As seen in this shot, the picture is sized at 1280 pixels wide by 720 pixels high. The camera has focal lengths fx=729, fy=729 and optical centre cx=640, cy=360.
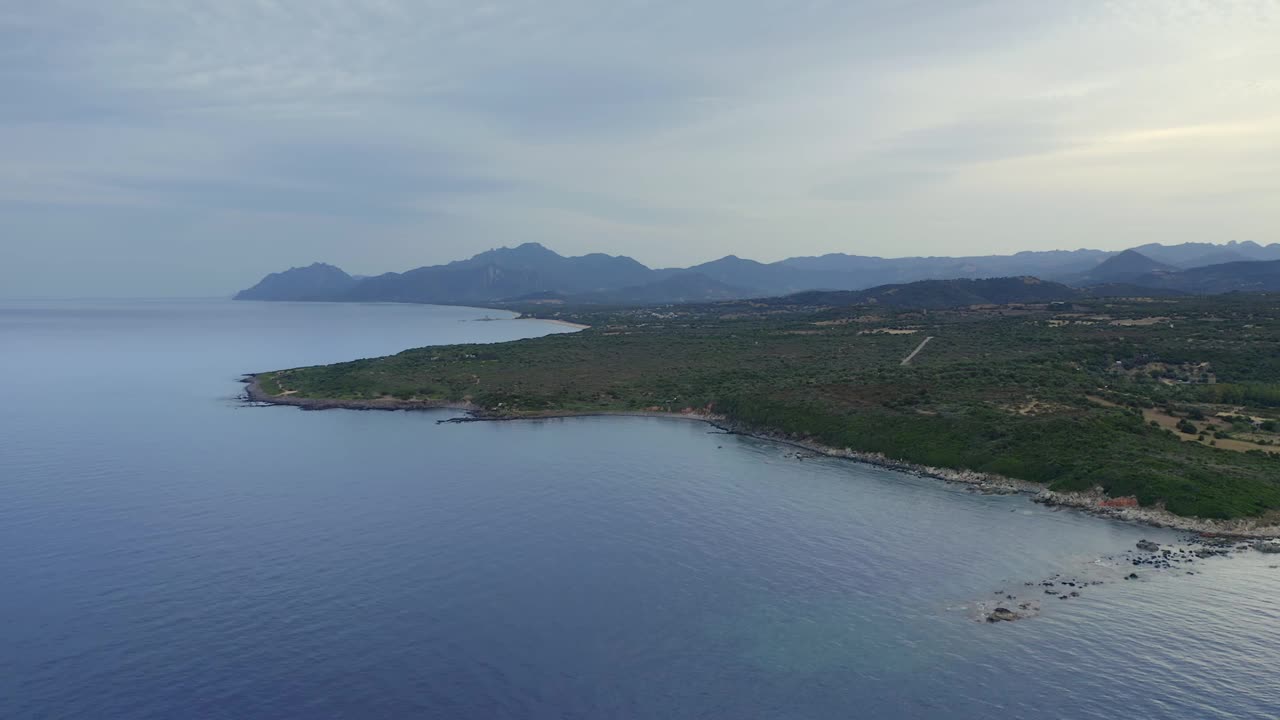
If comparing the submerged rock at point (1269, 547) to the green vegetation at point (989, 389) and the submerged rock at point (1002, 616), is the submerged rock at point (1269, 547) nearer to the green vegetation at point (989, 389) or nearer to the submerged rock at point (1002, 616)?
the green vegetation at point (989, 389)

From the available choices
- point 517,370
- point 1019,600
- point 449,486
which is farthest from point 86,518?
point 517,370

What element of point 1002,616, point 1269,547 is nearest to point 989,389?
point 1269,547

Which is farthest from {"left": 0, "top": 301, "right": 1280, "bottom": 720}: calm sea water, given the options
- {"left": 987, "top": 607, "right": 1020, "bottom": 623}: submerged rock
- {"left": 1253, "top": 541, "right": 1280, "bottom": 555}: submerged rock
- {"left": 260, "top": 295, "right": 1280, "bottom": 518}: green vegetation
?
{"left": 260, "top": 295, "right": 1280, "bottom": 518}: green vegetation

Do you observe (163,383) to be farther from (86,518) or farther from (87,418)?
(86,518)

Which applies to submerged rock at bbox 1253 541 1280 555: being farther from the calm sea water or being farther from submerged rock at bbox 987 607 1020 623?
submerged rock at bbox 987 607 1020 623

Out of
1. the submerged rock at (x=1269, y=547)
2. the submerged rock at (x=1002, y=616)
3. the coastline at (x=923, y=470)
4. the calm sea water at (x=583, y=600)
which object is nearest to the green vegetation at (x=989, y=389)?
the coastline at (x=923, y=470)

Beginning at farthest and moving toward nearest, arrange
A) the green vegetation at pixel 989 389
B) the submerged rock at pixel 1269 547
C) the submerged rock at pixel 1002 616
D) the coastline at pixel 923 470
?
the green vegetation at pixel 989 389 < the coastline at pixel 923 470 < the submerged rock at pixel 1269 547 < the submerged rock at pixel 1002 616
